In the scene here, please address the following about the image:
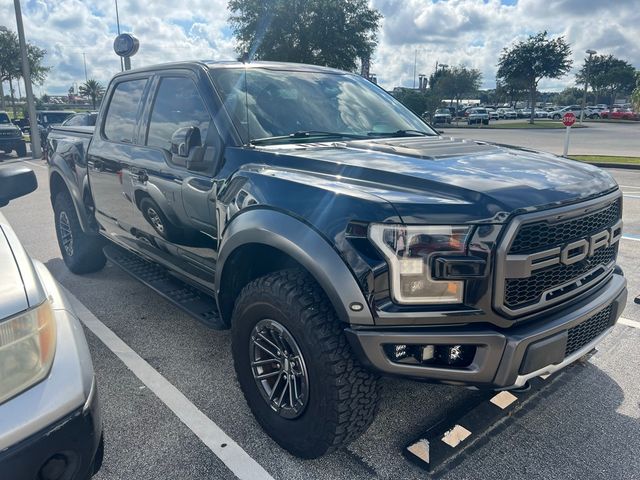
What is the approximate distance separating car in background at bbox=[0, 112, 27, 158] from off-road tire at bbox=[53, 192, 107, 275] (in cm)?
1454

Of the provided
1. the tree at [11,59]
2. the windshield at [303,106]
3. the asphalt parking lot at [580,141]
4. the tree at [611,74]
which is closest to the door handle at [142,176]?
the windshield at [303,106]

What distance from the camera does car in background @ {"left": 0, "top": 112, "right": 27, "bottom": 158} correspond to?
17.3 metres

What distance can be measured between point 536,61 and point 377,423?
49.6 metres

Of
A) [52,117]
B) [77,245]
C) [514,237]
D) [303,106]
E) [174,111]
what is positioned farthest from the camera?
[52,117]

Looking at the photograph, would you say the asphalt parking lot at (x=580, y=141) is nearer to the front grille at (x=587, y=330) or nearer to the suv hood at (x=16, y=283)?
the front grille at (x=587, y=330)

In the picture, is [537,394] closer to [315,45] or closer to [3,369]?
[3,369]

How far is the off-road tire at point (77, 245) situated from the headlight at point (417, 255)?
3.87m

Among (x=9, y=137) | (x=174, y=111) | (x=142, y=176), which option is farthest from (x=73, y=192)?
(x=9, y=137)

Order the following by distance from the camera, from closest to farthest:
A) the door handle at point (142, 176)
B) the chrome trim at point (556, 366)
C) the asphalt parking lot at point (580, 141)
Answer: the chrome trim at point (556, 366), the door handle at point (142, 176), the asphalt parking lot at point (580, 141)

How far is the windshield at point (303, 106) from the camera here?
3.05m

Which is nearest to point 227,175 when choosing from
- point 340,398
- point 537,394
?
point 340,398

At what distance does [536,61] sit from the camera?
4547 cm

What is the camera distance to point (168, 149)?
3.33m

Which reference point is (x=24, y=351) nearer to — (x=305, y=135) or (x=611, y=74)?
(x=305, y=135)
